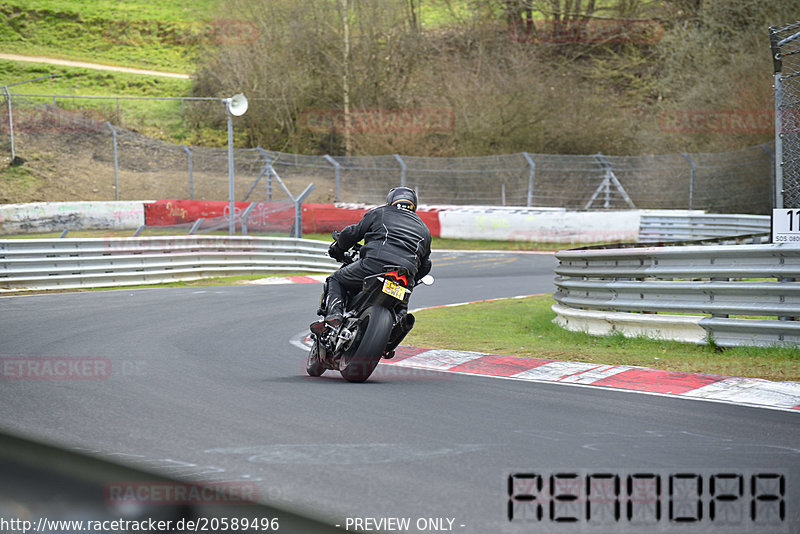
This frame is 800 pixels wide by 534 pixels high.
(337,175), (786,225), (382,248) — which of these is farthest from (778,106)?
(337,175)

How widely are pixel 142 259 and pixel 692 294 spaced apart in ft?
41.6

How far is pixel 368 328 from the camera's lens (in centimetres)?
686

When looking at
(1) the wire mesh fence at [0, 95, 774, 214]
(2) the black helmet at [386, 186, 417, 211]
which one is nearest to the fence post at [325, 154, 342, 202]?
(1) the wire mesh fence at [0, 95, 774, 214]

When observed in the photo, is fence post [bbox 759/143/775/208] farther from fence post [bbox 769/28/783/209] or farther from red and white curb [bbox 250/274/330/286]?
fence post [bbox 769/28/783/209]

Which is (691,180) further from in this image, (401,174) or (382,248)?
(382,248)

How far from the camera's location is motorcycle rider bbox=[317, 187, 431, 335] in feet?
23.7

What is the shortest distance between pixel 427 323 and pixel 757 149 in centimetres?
1957

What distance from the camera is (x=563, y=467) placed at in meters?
4.32

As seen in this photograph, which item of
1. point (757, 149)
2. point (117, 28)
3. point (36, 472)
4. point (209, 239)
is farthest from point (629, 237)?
point (117, 28)

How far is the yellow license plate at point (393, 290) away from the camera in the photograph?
6867 millimetres

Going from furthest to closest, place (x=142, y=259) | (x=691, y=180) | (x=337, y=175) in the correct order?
(x=337, y=175) < (x=691, y=180) < (x=142, y=259)

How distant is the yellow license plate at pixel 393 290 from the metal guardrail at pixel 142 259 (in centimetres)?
1164

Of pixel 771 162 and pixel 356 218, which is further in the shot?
pixel 356 218

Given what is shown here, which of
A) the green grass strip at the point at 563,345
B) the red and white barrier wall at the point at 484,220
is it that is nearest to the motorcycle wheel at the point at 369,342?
the green grass strip at the point at 563,345
